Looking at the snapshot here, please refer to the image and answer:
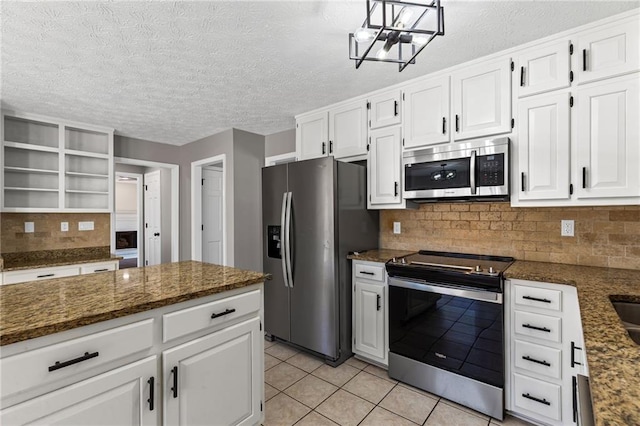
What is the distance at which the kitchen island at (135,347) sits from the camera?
1008mm

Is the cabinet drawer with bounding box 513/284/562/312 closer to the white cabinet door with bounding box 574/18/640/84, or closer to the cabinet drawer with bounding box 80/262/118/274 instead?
the white cabinet door with bounding box 574/18/640/84

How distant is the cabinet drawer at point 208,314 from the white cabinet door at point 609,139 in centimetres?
212

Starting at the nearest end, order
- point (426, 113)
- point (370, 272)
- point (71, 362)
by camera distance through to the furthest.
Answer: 1. point (71, 362)
2. point (426, 113)
3. point (370, 272)

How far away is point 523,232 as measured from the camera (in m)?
2.35

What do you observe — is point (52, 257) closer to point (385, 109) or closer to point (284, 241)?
point (284, 241)

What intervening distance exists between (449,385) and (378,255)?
3.51ft

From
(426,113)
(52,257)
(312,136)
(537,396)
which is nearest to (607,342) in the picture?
(537,396)

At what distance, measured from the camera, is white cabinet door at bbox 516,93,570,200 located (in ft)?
6.35

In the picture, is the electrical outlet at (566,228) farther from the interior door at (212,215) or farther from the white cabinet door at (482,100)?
the interior door at (212,215)

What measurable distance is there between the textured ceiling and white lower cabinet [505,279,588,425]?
159 cm

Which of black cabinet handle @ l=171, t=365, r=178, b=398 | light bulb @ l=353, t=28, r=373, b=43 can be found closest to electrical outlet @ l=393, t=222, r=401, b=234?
light bulb @ l=353, t=28, r=373, b=43

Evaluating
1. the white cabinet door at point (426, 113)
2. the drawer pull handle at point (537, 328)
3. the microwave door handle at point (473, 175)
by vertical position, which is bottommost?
the drawer pull handle at point (537, 328)

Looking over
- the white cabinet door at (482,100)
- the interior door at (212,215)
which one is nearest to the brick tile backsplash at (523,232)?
the white cabinet door at (482,100)

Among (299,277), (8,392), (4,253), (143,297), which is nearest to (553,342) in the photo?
(299,277)
